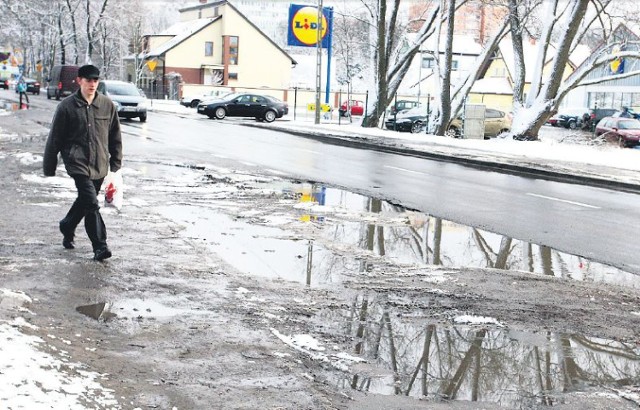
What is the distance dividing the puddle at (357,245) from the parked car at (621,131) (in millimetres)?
28826

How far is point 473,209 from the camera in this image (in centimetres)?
1329

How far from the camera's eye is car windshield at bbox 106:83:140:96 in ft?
117

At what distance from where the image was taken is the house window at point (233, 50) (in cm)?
8300

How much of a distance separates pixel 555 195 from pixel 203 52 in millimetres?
70749

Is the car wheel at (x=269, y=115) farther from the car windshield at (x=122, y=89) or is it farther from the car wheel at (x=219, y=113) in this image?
the car windshield at (x=122, y=89)

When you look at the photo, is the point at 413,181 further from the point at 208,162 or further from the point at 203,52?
the point at 203,52

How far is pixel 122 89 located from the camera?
3597 cm

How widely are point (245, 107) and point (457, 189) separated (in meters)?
30.3

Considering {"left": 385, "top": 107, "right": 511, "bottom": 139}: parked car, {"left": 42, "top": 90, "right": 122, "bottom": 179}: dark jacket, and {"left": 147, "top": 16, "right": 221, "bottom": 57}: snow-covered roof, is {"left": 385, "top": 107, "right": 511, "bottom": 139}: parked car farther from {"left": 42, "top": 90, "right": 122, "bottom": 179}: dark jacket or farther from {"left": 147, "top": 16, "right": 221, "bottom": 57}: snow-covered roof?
{"left": 147, "top": 16, "right": 221, "bottom": 57}: snow-covered roof

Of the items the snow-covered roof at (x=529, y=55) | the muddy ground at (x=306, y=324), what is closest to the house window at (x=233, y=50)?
the snow-covered roof at (x=529, y=55)

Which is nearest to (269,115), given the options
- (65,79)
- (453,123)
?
(453,123)

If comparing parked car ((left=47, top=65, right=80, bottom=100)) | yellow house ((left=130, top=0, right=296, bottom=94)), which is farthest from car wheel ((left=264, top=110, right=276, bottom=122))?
yellow house ((left=130, top=0, right=296, bottom=94))

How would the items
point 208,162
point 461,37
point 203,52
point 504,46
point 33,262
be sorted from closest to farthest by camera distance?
point 33,262 < point 208,162 < point 203,52 < point 504,46 < point 461,37

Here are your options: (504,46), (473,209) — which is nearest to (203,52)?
(504,46)
